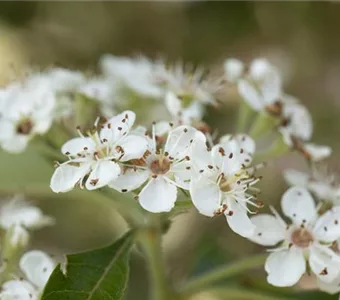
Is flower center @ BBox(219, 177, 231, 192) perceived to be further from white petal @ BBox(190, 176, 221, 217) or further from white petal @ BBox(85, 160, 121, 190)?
white petal @ BBox(85, 160, 121, 190)

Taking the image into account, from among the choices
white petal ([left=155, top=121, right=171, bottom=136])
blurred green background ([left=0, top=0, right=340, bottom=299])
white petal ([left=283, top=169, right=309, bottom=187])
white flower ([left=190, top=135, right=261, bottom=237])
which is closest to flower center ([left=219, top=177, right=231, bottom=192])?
white flower ([left=190, top=135, right=261, bottom=237])

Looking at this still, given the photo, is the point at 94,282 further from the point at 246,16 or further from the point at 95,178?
the point at 246,16

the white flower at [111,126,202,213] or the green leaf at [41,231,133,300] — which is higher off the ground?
the white flower at [111,126,202,213]

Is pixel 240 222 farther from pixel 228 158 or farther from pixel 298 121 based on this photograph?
pixel 298 121

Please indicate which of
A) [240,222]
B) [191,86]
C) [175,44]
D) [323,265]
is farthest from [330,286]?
[175,44]

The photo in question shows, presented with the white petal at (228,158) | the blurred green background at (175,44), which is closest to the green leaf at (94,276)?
the white petal at (228,158)
